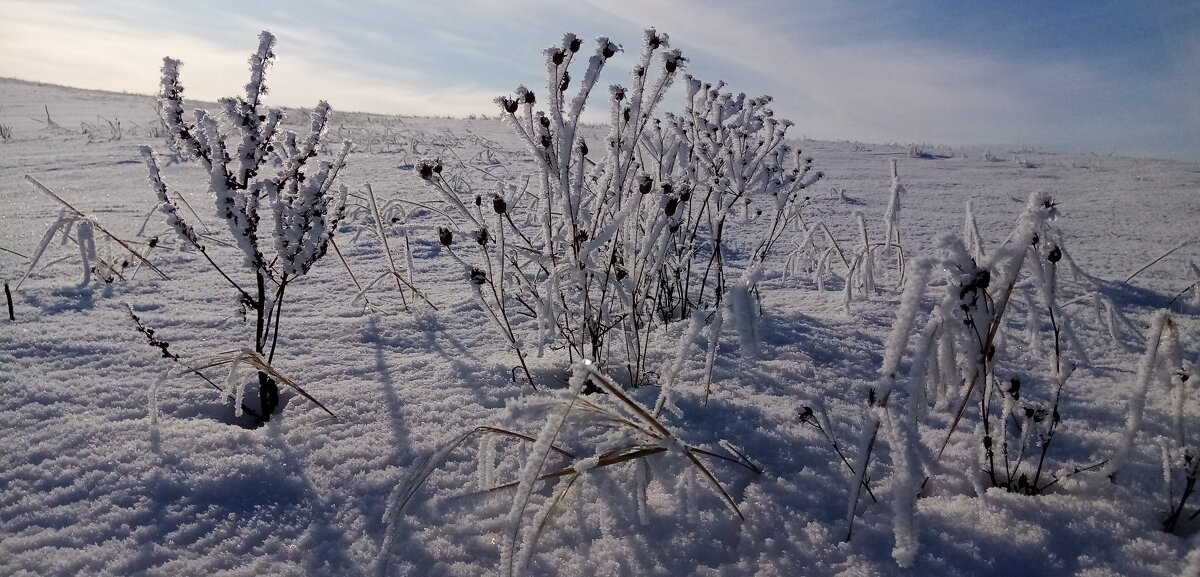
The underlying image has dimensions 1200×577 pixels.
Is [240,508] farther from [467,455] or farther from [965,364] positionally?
[965,364]

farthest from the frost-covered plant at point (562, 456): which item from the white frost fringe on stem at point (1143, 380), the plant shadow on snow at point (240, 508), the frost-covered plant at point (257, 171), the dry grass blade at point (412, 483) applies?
the frost-covered plant at point (257, 171)

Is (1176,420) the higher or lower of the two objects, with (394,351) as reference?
higher

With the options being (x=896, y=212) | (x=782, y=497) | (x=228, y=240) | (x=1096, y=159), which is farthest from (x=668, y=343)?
(x=1096, y=159)

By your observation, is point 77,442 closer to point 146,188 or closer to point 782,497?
point 782,497

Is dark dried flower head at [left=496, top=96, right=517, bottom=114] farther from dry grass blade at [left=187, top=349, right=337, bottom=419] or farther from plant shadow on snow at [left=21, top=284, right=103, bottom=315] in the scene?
plant shadow on snow at [left=21, top=284, right=103, bottom=315]

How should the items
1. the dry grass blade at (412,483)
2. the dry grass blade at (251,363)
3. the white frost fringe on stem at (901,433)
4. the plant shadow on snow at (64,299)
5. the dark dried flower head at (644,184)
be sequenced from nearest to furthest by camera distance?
the white frost fringe on stem at (901,433) → the dry grass blade at (412,483) → the dry grass blade at (251,363) → the dark dried flower head at (644,184) → the plant shadow on snow at (64,299)

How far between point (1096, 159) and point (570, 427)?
32.4 ft

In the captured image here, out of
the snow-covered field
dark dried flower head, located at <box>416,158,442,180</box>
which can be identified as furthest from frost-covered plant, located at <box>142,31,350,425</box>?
the snow-covered field

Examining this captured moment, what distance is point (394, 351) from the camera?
1909 millimetres

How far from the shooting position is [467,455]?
4.24 ft

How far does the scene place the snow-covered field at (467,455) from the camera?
1014mm

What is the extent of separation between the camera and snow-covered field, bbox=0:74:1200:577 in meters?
1.01

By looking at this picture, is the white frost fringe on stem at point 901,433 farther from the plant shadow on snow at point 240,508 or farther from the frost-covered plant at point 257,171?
the frost-covered plant at point 257,171

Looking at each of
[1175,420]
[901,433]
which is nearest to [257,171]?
[901,433]
